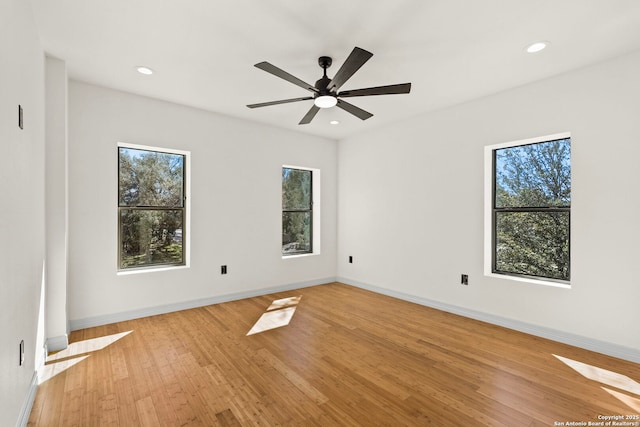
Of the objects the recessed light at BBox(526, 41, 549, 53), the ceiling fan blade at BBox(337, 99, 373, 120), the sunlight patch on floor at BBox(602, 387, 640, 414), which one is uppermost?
the recessed light at BBox(526, 41, 549, 53)

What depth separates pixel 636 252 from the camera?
8.92ft

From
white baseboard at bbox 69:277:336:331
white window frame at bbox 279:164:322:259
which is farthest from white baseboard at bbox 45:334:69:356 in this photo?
white window frame at bbox 279:164:322:259

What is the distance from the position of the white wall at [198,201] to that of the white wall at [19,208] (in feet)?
3.03

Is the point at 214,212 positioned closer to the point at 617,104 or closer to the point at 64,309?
the point at 64,309

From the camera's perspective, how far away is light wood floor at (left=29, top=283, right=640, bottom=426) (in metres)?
1.97

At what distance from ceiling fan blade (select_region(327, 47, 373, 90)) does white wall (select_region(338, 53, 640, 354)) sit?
224 cm

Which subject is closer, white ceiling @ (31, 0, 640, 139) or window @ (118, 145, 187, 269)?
white ceiling @ (31, 0, 640, 139)

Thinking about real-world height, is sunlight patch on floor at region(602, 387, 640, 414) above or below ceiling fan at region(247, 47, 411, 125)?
below

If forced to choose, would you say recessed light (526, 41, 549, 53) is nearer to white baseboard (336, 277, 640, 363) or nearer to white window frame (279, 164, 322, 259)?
white baseboard (336, 277, 640, 363)

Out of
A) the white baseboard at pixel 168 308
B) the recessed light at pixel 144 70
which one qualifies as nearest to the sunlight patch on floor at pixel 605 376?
the white baseboard at pixel 168 308

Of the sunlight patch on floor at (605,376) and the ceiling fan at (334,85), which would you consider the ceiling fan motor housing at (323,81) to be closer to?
the ceiling fan at (334,85)

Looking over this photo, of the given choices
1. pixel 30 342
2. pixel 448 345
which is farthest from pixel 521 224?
pixel 30 342

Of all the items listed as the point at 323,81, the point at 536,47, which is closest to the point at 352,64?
the point at 323,81

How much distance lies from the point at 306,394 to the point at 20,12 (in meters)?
3.11
